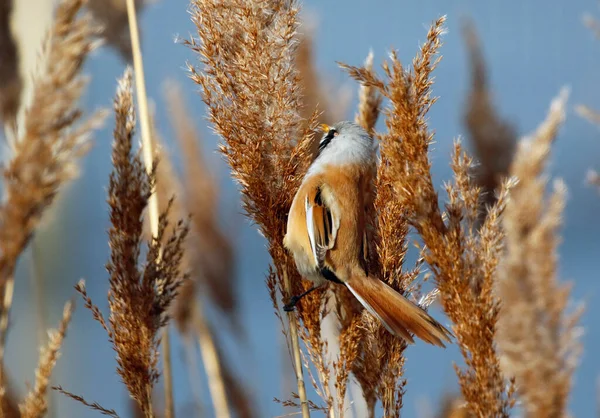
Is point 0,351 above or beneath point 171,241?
beneath

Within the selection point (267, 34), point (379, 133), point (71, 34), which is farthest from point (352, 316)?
point (71, 34)

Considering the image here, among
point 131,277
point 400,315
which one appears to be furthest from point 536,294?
point 131,277

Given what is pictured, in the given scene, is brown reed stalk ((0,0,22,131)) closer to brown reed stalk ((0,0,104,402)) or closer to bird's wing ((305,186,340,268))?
brown reed stalk ((0,0,104,402))

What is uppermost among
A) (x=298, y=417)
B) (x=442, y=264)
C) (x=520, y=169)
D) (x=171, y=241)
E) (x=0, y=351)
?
(x=520, y=169)

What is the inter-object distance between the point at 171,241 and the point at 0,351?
1.42 feet

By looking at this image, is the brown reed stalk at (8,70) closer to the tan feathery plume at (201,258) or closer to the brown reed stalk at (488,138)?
the tan feathery plume at (201,258)

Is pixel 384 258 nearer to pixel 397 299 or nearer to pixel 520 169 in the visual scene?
pixel 397 299

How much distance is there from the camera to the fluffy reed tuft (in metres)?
1.27

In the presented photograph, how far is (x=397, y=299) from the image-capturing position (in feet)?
4.22

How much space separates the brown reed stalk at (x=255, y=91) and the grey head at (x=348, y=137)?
313 mm

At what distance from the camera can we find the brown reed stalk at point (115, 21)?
74.4 inches

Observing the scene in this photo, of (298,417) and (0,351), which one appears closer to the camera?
(0,351)

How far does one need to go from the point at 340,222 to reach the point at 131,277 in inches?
19.4

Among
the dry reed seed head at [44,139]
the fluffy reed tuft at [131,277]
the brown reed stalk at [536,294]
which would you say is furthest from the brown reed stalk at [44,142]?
the brown reed stalk at [536,294]
